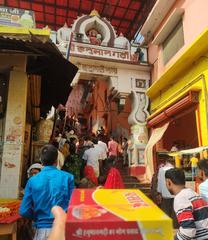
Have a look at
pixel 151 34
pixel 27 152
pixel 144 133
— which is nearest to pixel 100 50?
pixel 151 34

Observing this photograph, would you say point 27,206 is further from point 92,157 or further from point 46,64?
point 92,157

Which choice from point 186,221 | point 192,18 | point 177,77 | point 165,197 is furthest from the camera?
point 177,77

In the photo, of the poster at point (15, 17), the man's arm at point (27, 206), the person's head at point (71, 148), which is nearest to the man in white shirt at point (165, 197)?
the person's head at point (71, 148)

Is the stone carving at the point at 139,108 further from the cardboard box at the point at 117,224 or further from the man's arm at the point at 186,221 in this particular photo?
the cardboard box at the point at 117,224

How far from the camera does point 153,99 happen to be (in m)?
11.3

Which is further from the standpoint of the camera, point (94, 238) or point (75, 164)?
point (75, 164)

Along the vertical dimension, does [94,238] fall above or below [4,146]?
below

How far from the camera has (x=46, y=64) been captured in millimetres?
5168

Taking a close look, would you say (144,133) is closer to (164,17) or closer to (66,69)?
(164,17)

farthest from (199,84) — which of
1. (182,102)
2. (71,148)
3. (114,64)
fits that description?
(114,64)

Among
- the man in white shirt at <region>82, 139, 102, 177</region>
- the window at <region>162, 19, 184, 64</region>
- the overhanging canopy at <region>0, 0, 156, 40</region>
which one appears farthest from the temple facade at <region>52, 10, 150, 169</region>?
the man in white shirt at <region>82, 139, 102, 177</region>

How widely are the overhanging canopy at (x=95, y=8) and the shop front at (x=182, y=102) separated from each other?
5.55 metres

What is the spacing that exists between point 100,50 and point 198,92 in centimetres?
552

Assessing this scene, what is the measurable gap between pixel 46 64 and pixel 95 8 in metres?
10.4
